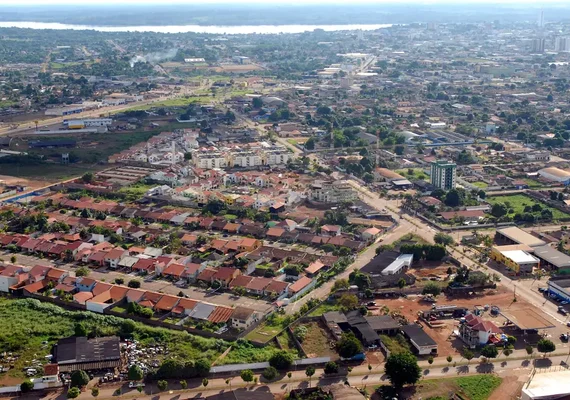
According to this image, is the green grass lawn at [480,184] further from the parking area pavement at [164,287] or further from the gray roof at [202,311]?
the gray roof at [202,311]

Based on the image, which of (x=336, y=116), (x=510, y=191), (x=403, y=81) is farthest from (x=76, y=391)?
(x=403, y=81)

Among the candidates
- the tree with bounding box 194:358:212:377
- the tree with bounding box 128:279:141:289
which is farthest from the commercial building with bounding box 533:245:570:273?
the tree with bounding box 128:279:141:289

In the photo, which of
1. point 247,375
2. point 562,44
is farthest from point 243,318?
point 562,44

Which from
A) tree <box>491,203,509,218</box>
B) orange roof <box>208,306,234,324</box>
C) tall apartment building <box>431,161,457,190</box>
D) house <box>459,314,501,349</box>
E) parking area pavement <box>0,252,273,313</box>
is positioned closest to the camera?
house <box>459,314,501,349</box>

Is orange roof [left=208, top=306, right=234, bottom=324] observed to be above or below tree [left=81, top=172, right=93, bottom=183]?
below

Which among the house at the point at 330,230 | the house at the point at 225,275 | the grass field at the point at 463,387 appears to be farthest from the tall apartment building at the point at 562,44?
the grass field at the point at 463,387

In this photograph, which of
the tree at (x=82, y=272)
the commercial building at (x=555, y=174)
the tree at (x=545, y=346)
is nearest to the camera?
the tree at (x=545, y=346)

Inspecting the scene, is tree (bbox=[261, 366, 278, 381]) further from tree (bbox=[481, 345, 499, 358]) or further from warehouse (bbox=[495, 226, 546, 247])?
warehouse (bbox=[495, 226, 546, 247])
